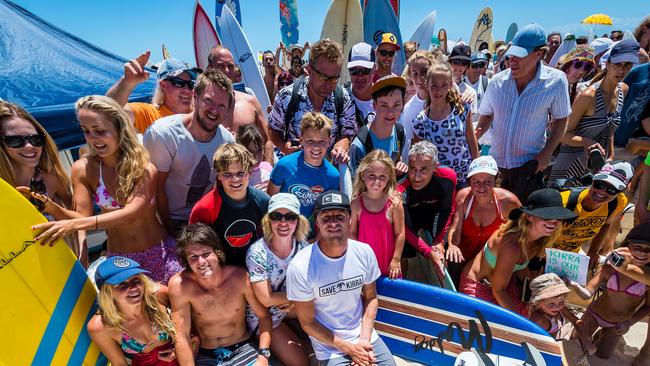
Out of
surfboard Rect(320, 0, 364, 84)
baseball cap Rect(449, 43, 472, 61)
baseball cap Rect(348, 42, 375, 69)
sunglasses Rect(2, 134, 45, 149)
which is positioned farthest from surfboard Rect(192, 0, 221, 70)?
sunglasses Rect(2, 134, 45, 149)

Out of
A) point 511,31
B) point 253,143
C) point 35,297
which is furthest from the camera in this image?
point 511,31

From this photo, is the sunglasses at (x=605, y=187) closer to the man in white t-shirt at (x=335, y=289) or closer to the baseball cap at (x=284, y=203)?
the man in white t-shirt at (x=335, y=289)

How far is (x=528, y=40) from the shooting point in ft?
9.63

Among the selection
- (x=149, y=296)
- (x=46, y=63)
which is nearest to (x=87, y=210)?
(x=149, y=296)

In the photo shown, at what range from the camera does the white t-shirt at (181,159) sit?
2.42m

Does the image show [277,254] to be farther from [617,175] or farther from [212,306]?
[617,175]

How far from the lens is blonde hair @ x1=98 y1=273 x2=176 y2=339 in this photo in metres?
2.01

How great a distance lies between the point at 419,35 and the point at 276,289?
34.2ft

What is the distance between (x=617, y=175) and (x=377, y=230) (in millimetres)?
1818

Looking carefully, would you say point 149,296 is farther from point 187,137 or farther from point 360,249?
point 360,249

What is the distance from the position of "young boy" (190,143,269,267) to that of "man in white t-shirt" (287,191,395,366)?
40cm

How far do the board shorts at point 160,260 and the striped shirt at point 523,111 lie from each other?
3.08 metres

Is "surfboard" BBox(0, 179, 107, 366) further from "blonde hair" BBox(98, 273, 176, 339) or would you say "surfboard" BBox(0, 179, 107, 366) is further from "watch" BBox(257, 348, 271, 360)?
"watch" BBox(257, 348, 271, 360)

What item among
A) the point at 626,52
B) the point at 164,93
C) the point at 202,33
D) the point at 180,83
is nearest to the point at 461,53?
the point at 626,52
